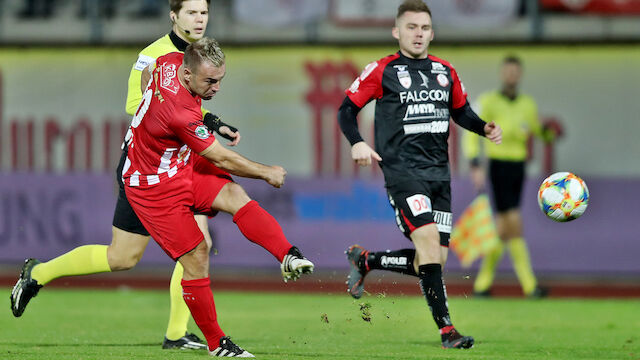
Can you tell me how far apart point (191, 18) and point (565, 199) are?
273cm

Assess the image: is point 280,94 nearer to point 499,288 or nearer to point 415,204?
point 499,288

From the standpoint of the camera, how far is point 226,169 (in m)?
6.63

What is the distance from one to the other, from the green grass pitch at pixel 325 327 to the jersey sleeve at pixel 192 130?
1285 millimetres

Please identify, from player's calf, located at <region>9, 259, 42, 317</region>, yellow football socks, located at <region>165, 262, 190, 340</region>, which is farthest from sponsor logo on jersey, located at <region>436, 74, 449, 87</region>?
player's calf, located at <region>9, 259, 42, 317</region>

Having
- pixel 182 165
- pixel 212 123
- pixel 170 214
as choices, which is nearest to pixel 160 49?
pixel 212 123

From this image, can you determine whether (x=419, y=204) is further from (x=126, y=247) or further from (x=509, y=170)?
(x=509, y=170)

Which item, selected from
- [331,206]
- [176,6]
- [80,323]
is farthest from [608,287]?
[176,6]

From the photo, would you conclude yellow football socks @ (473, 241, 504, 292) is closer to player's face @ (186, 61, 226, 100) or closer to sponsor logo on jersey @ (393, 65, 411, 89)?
sponsor logo on jersey @ (393, 65, 411, 89)

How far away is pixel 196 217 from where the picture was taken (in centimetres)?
772

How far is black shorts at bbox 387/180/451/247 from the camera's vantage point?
309 inches

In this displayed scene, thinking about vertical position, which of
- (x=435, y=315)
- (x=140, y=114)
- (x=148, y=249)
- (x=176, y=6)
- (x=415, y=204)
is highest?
(x=176, y=6)

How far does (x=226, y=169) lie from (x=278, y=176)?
346 mm

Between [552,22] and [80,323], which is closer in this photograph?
[80,323]

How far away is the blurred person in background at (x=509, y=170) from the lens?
12812 millimetres
